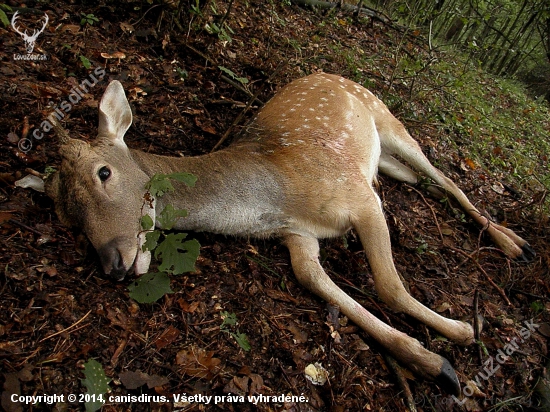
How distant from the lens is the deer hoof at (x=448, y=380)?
3.16 metres

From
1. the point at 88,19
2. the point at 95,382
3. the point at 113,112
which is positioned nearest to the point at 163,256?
the point at 95,382

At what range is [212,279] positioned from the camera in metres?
3.47

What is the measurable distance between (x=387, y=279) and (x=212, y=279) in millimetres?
1532

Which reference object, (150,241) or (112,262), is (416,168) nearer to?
(150,241)

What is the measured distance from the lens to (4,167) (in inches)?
143

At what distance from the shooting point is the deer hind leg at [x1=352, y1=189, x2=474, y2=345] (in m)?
3.55

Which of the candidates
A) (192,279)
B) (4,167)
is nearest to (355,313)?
(192,279)

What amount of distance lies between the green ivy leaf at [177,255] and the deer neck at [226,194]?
646 mm

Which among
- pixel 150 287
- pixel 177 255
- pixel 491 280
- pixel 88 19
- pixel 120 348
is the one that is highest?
pixel 88 19

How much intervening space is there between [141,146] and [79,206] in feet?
5.26

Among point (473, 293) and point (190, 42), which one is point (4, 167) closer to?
point (190, 42)

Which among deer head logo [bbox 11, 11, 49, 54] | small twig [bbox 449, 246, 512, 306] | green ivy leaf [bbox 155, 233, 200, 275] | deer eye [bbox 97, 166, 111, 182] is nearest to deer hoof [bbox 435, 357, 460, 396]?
small twig [bbox 449, 246, 512, 306]

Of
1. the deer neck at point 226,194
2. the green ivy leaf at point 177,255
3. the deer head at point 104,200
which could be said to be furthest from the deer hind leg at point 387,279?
the deer head at point 104,200

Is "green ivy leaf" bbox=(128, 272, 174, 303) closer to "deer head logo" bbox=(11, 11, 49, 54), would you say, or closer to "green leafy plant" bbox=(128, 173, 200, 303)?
"green leafy plant" bbox=(128, 173, 200, 303)
